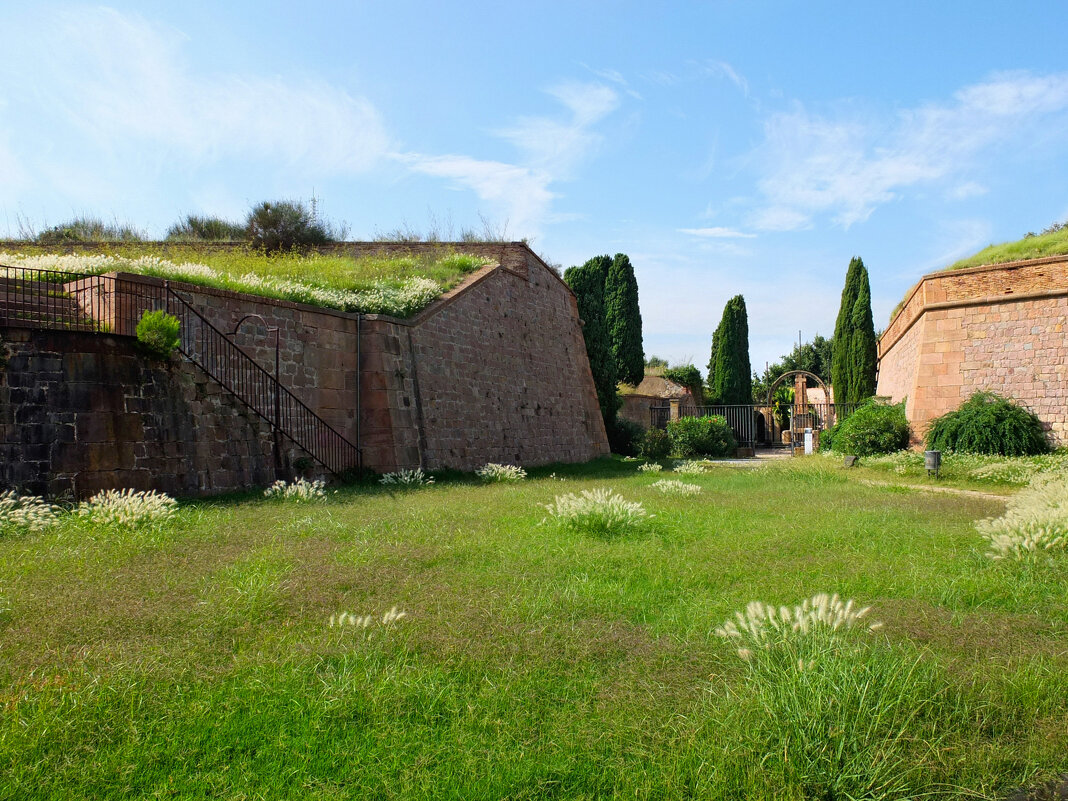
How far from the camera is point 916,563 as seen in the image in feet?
18.9

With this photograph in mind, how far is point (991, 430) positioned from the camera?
14820 millimetres

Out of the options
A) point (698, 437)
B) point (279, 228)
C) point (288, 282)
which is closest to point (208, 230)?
point (279, 228)

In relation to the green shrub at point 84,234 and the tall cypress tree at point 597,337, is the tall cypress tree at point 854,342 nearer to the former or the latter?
the tall cypress tree at point 597,337

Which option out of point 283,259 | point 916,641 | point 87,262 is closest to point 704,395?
point 283,259

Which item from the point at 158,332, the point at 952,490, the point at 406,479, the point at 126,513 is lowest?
the point at 952,490

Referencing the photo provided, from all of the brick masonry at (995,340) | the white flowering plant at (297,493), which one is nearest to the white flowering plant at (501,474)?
the white flowering plant at (297,493)

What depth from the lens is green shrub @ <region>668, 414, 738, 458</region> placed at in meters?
23.6

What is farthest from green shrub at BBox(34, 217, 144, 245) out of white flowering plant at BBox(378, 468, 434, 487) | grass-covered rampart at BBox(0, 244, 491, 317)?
white flowering plant at BBox(378, 468, 434, 487)

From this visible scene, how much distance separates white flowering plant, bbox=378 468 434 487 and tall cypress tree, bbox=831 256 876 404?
73.0 feet

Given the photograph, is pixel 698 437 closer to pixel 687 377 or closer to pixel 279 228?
pixel 687 377

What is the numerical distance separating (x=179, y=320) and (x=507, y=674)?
916cm

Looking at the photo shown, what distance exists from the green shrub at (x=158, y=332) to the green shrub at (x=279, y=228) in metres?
12.7

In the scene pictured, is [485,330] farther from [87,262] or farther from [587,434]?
[87,262]

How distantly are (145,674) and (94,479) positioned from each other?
664 cm
